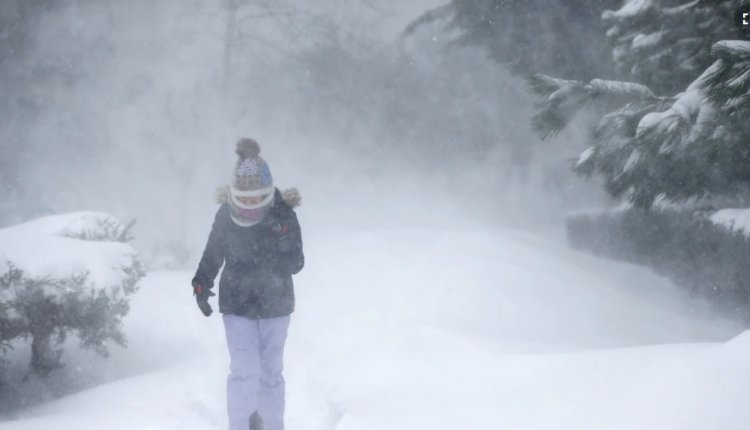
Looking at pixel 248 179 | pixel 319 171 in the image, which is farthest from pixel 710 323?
pixel 319 171

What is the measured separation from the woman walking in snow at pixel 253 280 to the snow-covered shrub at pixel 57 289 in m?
1.50

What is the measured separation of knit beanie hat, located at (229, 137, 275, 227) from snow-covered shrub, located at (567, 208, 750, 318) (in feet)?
10.2

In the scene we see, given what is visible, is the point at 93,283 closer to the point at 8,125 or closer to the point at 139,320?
the point at 139,320

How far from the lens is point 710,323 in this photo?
530cm

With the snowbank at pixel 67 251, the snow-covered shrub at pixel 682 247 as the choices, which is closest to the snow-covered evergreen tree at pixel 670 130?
the snow-covered shrub at pixel 682 247

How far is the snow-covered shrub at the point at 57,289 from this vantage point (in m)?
4.00

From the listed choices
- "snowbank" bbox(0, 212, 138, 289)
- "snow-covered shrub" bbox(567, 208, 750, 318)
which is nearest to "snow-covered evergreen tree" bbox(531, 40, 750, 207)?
"snow-covered shrub" bbox(567, 208, 750, 318)

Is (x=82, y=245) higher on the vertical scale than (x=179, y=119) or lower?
lower

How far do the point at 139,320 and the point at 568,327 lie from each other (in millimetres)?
3865

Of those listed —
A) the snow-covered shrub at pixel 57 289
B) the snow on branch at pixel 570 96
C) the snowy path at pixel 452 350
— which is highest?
the snow on branch at pixel 570 96

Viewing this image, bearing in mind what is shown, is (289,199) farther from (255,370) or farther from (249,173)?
(255,370)

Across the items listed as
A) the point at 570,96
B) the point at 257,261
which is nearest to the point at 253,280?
the point at 257,261

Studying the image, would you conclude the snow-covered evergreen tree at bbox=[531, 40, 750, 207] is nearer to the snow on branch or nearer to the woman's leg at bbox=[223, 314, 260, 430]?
the snow on branch

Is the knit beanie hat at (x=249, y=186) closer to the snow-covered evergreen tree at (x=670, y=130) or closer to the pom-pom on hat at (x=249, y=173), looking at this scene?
the pom-pom on hat at (x=249, y=173)
